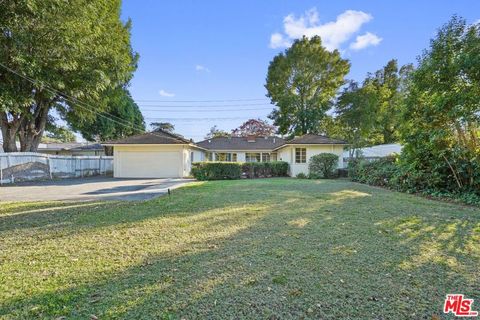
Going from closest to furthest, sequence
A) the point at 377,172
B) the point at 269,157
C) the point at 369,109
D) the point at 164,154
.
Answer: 1. the point at 377,172
2. the point at 164,154
3. the point at 369,109
4. the point at 269,157

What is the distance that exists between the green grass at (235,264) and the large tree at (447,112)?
149 inches

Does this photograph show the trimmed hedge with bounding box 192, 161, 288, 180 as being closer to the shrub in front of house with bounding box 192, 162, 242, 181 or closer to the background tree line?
the shrub in front of house with bounding box 192, 162, 242, 181

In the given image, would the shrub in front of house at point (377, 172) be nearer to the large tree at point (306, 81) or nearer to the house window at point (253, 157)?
the house window at point (253, 157)

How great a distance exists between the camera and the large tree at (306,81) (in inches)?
1199

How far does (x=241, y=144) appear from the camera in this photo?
29.5m

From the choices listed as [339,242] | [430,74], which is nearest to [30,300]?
[339,242]

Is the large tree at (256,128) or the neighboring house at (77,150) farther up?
the large tree at (256,128)

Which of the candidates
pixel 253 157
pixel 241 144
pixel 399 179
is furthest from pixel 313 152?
pixel 241 144

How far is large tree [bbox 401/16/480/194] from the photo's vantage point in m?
8.12

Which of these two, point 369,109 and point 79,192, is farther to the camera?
point 369,109

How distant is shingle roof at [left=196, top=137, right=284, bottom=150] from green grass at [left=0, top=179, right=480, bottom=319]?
2230 centimetres

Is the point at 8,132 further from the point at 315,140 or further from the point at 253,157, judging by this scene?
the point at 315,140

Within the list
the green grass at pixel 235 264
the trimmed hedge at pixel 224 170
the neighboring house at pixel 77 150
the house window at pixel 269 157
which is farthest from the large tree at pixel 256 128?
the green grass at pixel 235 264

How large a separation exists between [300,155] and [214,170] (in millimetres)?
7290
